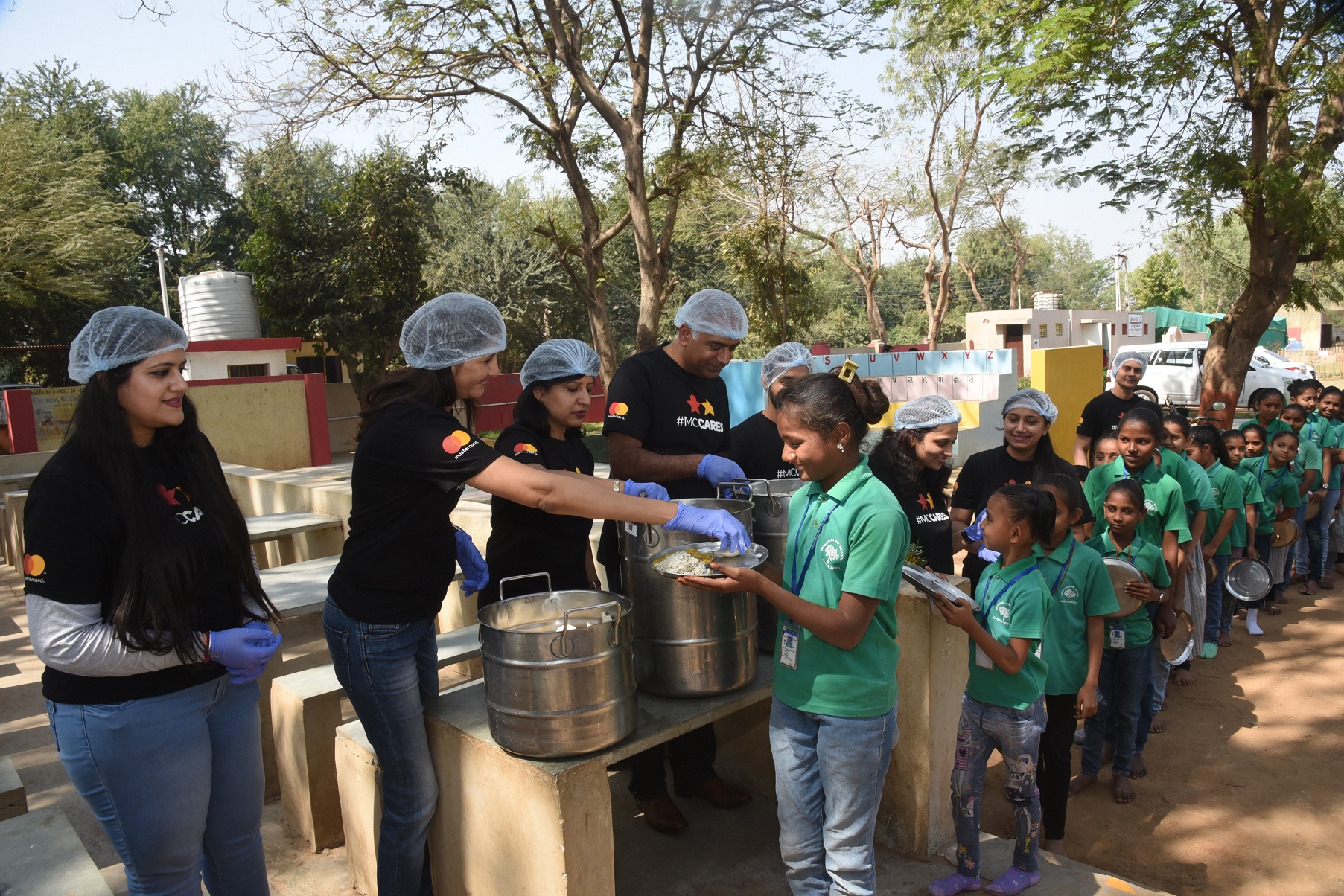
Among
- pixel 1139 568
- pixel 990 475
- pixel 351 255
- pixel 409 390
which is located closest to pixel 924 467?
pixel 990 475

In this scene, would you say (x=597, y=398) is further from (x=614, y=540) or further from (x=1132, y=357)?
(x=614, y=540)

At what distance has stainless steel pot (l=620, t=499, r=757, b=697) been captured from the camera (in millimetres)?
2443

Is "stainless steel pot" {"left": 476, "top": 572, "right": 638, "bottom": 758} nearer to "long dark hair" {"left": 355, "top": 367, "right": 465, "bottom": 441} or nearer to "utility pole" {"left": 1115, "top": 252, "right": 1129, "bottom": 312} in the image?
"long dark hair" {"left": 355, "top": 367, "right": 465, "bottom": 441}

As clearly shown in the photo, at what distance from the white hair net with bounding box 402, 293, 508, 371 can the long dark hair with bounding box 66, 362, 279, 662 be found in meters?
0.66

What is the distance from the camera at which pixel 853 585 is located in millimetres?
2100

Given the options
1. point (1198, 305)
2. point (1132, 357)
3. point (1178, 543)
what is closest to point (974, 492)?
point (1178, 543)

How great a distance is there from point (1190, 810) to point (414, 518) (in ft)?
11.7

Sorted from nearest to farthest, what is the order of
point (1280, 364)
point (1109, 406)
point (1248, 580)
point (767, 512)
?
1. point (767, 512)
2. point (1109, 406)
3. point (1248, 580)
4. point (1280, 364)

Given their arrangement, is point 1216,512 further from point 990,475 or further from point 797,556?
point 797,556

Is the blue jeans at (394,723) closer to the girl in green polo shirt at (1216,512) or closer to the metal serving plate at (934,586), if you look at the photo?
the metal serving plate at (934,586)

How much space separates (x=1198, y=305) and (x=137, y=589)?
62041mm

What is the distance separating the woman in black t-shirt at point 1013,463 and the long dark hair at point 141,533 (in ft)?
10.2

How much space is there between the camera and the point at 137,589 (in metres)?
2.04

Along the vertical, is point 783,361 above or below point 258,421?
above
